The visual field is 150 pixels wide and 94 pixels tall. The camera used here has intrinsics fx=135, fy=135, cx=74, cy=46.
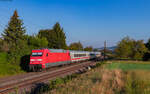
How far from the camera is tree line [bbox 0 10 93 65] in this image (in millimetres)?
20938

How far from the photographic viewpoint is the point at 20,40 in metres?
22.4

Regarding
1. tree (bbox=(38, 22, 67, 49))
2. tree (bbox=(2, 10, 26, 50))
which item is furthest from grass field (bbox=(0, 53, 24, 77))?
tree (bbox=(38, 22, 67, 49))

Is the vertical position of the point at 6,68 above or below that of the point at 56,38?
below

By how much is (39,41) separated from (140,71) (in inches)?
1121

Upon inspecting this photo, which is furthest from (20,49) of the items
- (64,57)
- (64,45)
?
(64,45)

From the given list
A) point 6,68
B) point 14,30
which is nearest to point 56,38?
point 14,30

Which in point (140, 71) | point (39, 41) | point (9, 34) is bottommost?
point (140, 71)

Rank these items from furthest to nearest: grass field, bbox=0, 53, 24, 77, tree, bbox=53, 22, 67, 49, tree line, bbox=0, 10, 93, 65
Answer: tree, bbox=53, 22, 67, 49 < tree line, bbox=0, 10, 93, 65 < grass field, bbox=0, 53, 24, 77

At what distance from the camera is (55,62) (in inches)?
872

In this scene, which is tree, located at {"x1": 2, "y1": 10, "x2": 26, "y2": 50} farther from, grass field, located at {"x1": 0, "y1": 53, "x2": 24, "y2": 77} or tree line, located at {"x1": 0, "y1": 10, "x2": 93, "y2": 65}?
grass field, located at {"x1": 0, "y1": 53, "x2": 24, "y2": 77}

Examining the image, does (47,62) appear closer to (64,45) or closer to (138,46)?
(64,45)

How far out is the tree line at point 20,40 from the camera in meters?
20.9

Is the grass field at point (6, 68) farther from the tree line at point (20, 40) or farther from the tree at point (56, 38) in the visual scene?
the tree at point (56, 38)

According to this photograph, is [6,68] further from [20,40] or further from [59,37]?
[59,37]
